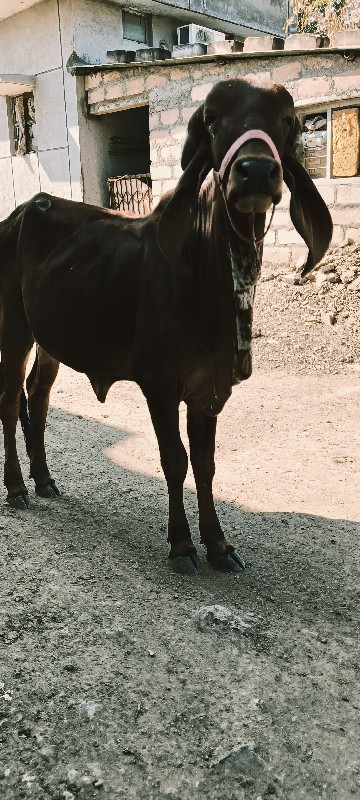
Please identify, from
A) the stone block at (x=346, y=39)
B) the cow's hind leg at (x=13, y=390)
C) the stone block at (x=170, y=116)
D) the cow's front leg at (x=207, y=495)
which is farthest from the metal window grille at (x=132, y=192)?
the cow's front leg at (x=207, y=495)

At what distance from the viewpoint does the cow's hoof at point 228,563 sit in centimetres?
309

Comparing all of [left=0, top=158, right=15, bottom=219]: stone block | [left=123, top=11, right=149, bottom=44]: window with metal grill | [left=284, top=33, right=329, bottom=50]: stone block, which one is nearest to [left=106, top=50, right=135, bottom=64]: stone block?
[left=123, top=11, right=149, bottom=44]: window with metal grill

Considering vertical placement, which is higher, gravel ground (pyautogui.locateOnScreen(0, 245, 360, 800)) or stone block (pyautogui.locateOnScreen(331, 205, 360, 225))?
stone block (pyautogui.locateOnScreen(331, 205, 360, 225))

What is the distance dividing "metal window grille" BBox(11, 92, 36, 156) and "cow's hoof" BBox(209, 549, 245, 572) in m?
12.8

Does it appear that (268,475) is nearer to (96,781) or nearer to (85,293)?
(85,293)

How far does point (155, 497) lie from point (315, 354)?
3842 millimetres

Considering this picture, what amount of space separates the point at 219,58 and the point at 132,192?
3.15 meters

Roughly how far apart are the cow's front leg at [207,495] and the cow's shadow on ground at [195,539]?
0.23ft

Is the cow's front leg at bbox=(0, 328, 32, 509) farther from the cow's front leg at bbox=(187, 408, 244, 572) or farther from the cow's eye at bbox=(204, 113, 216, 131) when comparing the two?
the cow's eye at bbox=(204, 113, 216, 131)

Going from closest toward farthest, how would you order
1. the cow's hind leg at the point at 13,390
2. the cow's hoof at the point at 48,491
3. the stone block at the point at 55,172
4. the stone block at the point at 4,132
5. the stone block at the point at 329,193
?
the cow's hind leg at the point at 13,390 < the cow's hoof at the point at 48,491 < the stone block at the point at 329,193 < the stone block at the point at 55,172 < the stone block at the point at 4,132

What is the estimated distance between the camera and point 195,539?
3432 mm

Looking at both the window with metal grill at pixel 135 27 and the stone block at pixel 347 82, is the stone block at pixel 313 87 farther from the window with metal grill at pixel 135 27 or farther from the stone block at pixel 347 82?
the window with metal grill at pixel 135 27

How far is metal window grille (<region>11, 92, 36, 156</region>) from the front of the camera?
46.3 feet

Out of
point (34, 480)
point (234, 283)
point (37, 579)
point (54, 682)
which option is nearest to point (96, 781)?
point (54, 682)
